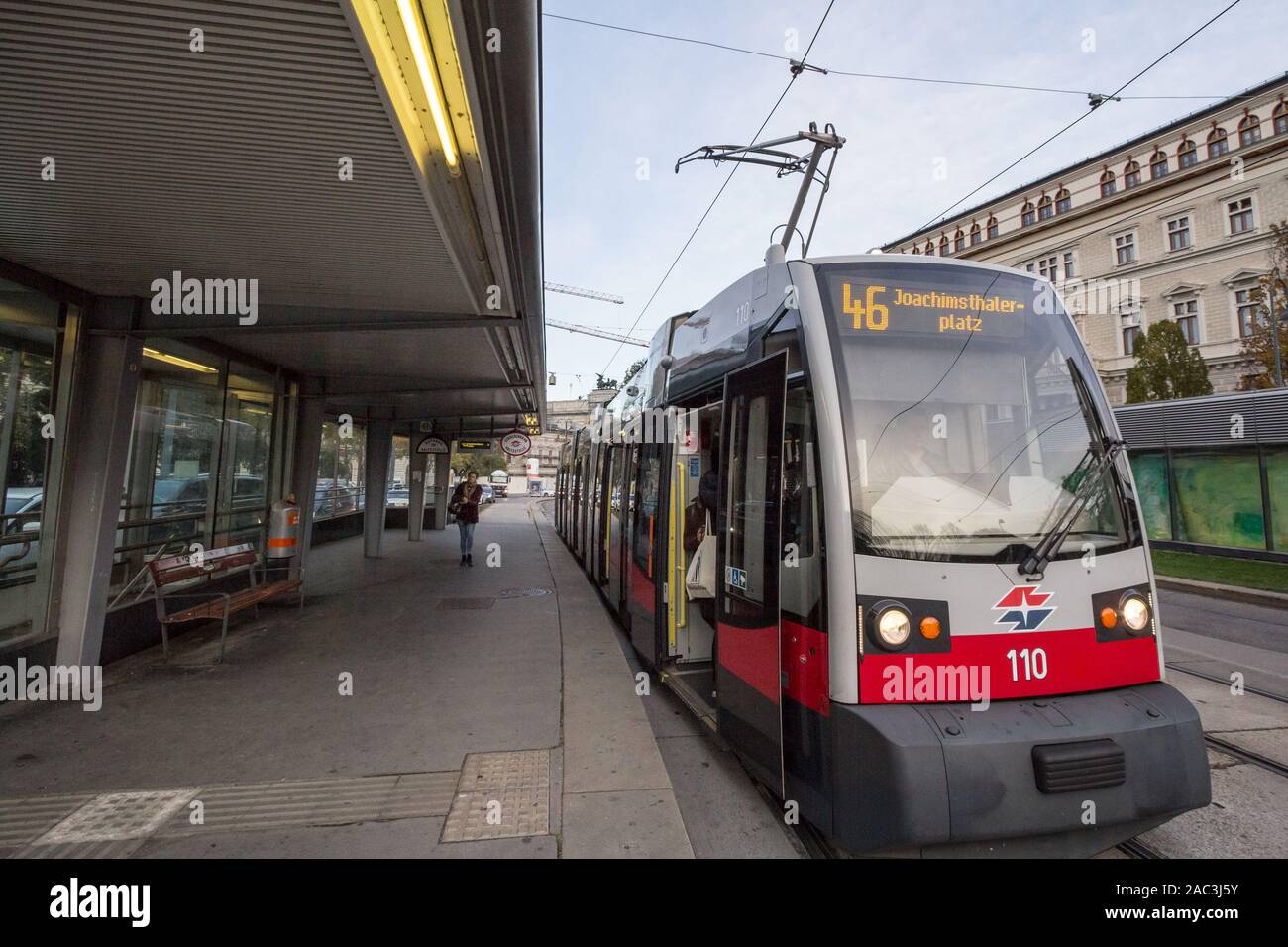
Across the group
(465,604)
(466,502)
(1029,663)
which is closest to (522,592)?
(465,604)

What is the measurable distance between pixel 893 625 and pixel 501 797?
252cm

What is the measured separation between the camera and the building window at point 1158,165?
32.1 metres

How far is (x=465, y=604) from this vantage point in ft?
32.3

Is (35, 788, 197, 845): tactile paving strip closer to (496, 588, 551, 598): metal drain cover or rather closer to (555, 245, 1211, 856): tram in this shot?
(555, 245, 1211, 856): tram

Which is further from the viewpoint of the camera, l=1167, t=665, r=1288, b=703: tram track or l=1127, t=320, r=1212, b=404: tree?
l=1127, t=320, r=1212, b=404: tree

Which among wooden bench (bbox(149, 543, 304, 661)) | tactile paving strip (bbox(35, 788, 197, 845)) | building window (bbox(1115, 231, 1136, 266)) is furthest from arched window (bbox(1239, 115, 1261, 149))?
tactile paving strip (bbox(35, 788, 197, 845))

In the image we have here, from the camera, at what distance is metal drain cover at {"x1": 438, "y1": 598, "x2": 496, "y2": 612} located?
9.48 m

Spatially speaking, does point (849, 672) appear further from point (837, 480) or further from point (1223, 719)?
point (1223, 719)

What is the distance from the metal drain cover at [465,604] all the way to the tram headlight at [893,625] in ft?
24.8

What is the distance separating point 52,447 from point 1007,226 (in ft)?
151

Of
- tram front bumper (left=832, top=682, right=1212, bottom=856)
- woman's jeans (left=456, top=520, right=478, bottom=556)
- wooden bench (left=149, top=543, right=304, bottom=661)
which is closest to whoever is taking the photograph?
tram front bumper (left=832, top=682, right=1212, bottom=856)

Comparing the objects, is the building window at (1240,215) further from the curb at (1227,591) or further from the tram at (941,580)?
the tram at (941,580)

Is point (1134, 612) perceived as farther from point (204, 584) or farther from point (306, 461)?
point (306, 461)

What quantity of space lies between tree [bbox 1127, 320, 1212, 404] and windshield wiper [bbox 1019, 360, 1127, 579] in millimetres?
25536
